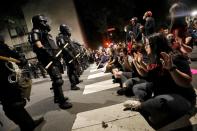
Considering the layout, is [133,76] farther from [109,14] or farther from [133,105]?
[109,14]

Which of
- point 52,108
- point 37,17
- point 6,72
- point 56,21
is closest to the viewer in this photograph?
point 6,72

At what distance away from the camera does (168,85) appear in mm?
3250

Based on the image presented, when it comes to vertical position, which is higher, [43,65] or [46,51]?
[46,51]

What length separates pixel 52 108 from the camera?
5.93 m

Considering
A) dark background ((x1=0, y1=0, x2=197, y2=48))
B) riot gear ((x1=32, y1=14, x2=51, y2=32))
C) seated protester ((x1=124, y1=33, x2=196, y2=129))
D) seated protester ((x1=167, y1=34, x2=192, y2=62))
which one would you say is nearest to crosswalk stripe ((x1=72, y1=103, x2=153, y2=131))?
seated protester ((x1=124, y1=33, x2=196, y2=129))

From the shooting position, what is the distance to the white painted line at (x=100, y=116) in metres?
4.07

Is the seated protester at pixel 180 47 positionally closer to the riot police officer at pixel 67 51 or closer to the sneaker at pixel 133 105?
the sneaker at pixel 133 105

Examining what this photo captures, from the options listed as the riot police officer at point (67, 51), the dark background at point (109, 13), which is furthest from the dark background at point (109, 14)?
the riot police officer at point (67, 51)

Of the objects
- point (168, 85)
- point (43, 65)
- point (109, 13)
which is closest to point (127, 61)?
point (43, 65)

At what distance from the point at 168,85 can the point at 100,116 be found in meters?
1.63

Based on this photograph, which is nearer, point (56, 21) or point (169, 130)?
point (169, 130)

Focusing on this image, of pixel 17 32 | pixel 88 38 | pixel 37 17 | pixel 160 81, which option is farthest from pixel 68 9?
pixel 160 81

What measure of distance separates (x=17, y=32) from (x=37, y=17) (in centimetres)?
3136

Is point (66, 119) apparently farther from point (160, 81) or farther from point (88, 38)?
point (88, 38)
